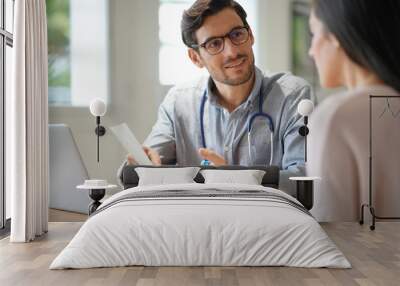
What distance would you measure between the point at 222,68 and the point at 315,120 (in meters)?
4.80

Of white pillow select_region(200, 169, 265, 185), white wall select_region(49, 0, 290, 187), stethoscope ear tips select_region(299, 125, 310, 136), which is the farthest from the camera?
white wall select_region(49, 0, 290, 187)

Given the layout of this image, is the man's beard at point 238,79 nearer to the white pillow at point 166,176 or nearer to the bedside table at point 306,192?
the white pillow at point 166,176

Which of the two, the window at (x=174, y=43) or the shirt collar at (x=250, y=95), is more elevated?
the window at (x=174, y=43)

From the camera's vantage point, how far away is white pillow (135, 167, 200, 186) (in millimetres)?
5316

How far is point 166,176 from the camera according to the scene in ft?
17.5

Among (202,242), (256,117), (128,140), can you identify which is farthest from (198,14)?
(202,242)

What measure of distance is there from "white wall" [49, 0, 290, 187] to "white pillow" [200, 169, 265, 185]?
89cm

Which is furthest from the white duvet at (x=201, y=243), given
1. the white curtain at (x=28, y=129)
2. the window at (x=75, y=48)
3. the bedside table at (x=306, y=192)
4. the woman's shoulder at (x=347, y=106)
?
the woman's shoulder at (x=347, y=106)

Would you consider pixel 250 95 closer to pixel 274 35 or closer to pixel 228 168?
pixel 274 35

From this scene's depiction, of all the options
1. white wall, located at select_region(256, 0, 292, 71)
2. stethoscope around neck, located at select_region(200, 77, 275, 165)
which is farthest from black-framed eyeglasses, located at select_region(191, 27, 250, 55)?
stethoscope around neck, located at select_region(200, 77, 275, 165)

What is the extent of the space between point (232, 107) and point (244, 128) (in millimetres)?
224

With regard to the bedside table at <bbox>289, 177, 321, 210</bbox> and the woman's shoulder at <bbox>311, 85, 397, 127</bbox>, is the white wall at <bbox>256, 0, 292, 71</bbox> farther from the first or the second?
the woman's shoulder at <bbox>311, 85, 397, 127</bbox>

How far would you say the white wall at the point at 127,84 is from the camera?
18.9 ft

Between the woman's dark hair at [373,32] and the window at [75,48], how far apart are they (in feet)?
17.2
